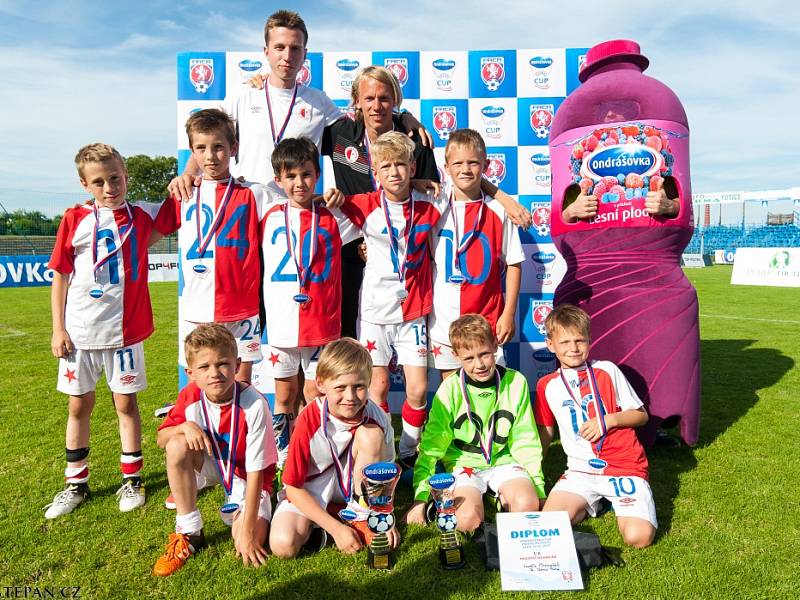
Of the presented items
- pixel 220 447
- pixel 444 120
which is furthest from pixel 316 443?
pixel 444 120

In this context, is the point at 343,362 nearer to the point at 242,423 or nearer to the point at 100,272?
the point at 242,423

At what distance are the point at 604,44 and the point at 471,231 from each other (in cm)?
172

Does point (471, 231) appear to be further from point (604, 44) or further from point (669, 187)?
point (604, 44)

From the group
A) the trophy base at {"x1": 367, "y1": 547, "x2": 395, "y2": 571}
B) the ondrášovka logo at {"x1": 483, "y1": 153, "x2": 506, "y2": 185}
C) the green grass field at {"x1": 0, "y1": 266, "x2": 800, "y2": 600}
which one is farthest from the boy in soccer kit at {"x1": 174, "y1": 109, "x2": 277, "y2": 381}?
the ondrášovka logo at {"x1": 483, "y1": 153, "x2": 506, "y2": 185}

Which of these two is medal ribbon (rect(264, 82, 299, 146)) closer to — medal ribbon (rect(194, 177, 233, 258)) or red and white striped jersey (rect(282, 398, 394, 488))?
medal ribbon (rect(194, 177, 233, 258))

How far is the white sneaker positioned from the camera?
3.03 metres

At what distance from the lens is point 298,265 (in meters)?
3.20

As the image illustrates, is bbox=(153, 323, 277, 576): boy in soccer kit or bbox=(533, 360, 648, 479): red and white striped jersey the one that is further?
bbox=(533, 360, 648, 479): red and white striped jersey

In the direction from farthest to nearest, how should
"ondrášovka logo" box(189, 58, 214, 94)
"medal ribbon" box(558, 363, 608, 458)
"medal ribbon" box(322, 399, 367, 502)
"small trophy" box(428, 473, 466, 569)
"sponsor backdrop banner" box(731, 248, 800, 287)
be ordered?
"sponsor backdrop banner" box(731, 248, 800, 287), "ondrášovka logo" box(189, 58, 214, 94), "medal ribbon" box(558, 363, 608, 458), "medal ribbon" box(322, 399, 367, 502), "small trophy" box(428, 473, 466, 569)

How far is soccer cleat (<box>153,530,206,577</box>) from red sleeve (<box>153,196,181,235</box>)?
5.53ft

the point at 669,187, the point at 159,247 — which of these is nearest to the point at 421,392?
the point at 669,187

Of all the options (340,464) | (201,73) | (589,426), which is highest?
(201,73)

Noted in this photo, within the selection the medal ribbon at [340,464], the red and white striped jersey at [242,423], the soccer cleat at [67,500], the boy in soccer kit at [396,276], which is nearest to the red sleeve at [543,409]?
the boy in soccer kit at [396,276]

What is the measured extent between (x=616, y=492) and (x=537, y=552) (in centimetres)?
68
